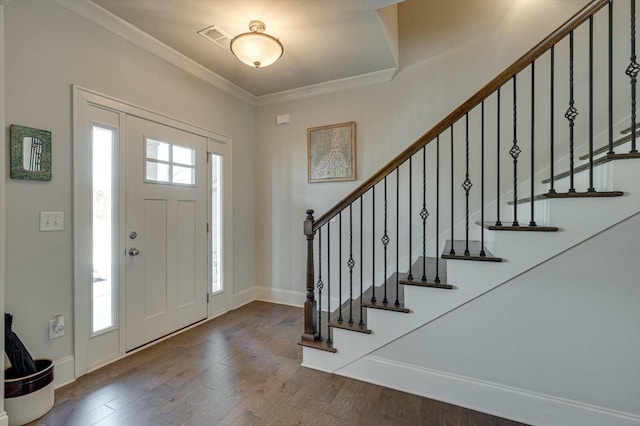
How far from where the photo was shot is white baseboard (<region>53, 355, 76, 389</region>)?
2.03 meters

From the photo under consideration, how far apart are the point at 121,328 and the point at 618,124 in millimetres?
4544

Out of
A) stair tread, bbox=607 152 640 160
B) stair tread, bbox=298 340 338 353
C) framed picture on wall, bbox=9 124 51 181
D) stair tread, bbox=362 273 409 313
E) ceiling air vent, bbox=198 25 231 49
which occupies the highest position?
ceiling air vent, bbox=198 25 231 49

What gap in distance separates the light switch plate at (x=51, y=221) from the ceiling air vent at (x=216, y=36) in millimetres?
1836

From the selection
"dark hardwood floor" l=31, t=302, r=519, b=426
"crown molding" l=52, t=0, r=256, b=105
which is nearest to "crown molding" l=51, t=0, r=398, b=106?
"crown molding" l=52, t=0, r=256, b=105

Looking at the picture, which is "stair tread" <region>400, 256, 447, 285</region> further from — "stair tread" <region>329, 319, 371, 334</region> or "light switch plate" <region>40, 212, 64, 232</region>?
"light switch plate" <region>40, 212, 64, 232</region>

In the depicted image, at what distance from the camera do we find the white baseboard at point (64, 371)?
2.03 metres

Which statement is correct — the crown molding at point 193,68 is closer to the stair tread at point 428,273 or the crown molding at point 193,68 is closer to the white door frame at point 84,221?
the white door frame at point 84,221

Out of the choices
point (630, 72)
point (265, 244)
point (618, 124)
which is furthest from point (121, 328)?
point (618, 124)

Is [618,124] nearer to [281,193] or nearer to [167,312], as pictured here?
[281,193]

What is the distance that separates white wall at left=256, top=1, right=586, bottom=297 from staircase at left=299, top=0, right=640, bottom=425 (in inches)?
11.9

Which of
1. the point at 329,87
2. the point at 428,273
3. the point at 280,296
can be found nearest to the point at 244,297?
the point at 280,296

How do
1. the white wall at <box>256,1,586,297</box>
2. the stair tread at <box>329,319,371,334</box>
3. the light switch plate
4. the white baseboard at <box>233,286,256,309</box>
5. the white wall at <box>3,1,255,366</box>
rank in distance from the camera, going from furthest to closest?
the white baseboard at <box>233,286,256,309</box> < the white wall at <box>256,1,586,297</box> < the stair tread at <box>329,319,371,334</box> < the light switch plate < the white wall at <box>3,1,255,366</box>

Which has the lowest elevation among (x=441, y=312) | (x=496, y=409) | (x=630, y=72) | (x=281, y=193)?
(x=496, y=409)

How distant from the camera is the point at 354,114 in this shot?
11.2 ft
